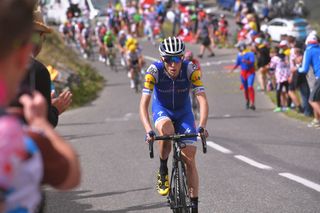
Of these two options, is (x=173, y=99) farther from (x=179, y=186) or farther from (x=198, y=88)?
(x=179, y=186)

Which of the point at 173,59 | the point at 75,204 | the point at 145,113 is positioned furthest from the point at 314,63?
the point at 145,113

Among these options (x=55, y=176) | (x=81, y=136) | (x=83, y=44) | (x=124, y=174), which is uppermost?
Result: (x=55, y=176)

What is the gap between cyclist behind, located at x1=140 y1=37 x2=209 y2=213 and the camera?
8.36 metres

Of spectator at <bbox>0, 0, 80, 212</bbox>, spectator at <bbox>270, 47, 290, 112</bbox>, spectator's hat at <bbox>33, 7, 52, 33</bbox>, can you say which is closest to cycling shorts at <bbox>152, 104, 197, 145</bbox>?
spectator's hat at <bbox>33, 7, 52, 33</bbox>

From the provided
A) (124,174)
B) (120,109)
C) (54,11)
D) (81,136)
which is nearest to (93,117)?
(120,109)

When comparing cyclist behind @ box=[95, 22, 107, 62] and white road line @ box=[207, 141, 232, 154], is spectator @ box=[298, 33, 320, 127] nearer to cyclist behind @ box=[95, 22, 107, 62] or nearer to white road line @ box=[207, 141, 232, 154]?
white road line @ box=[207, 141, 232, 154]

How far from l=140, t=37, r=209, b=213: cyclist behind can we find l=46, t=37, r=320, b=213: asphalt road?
38.3 inches

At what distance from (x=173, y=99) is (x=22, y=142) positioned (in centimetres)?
557

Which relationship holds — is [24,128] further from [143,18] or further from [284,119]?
[143,18]

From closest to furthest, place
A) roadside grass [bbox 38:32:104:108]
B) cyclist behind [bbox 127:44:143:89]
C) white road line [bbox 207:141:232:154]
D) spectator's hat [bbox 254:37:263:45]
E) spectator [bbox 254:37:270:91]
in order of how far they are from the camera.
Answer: white road line [bbox 207:141:232:154]
spectator [bbox 254:37:270:91]
spectator's hat [bbox 254:37:263:45]
roadside grass [bbox 38:32:104:108]
cyclist behind [bbox 127:44:143:89]

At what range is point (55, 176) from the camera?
340cm

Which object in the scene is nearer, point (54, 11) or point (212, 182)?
point (212, 182)

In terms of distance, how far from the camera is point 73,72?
105ft

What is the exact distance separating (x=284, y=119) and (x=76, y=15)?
3197 cm
